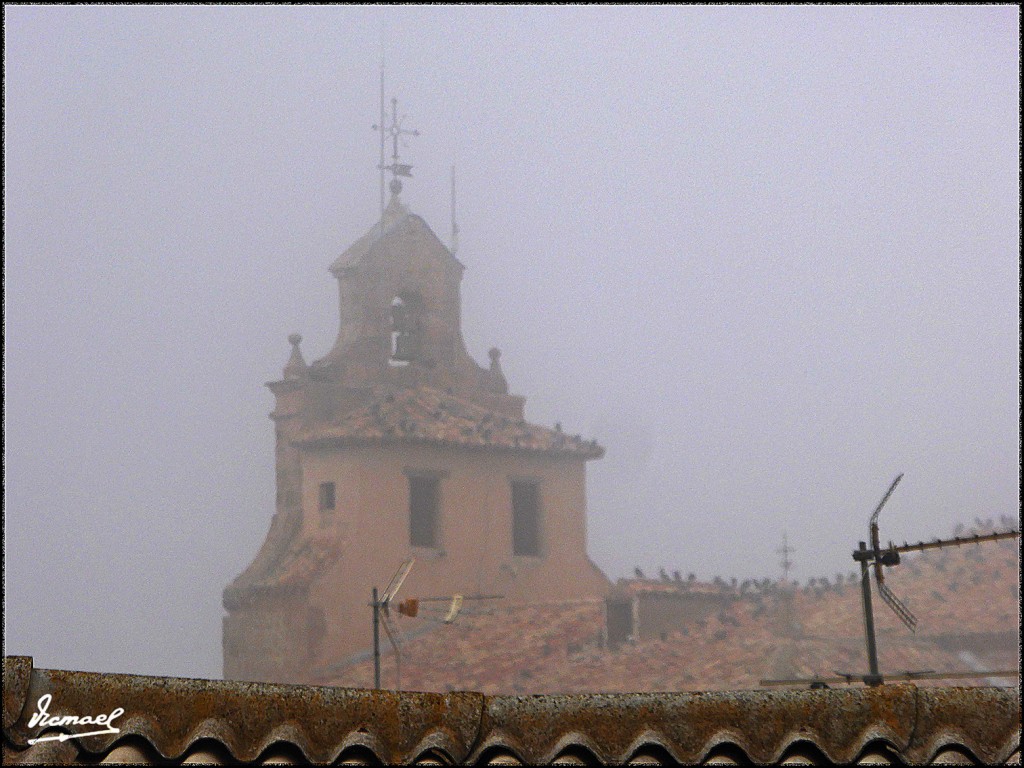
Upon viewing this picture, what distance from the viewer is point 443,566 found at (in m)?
28.2

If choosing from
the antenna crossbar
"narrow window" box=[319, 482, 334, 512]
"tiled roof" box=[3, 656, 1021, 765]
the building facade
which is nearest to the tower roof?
the building facade

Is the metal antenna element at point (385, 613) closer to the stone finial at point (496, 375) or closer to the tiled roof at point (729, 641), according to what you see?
the tiled roof at point (729, 641)

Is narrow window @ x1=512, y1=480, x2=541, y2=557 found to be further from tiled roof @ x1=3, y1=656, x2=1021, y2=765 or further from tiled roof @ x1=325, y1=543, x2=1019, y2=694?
tiled roof @ x1=3, y1=656, x2=1021, y2=765

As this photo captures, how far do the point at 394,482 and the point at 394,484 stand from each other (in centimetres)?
4

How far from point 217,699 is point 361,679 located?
22155 mm

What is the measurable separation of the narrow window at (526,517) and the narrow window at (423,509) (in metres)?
1.79

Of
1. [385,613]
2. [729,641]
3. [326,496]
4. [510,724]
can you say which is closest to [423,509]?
[326,496]

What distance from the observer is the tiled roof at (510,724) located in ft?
13.9

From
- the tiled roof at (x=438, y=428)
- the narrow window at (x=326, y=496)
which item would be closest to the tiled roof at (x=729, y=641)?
the narrow window at (x=326, y=496)

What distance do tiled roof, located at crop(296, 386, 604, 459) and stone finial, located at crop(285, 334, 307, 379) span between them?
4.09 feet

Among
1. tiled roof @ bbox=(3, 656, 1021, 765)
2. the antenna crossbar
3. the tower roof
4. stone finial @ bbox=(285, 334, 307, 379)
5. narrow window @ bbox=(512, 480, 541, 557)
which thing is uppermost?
the tower roof

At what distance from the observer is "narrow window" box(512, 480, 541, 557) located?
29.6m

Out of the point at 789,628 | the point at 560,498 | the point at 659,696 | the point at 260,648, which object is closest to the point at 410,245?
the point at 560,498

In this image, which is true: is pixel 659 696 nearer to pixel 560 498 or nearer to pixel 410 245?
pixel 560 498
